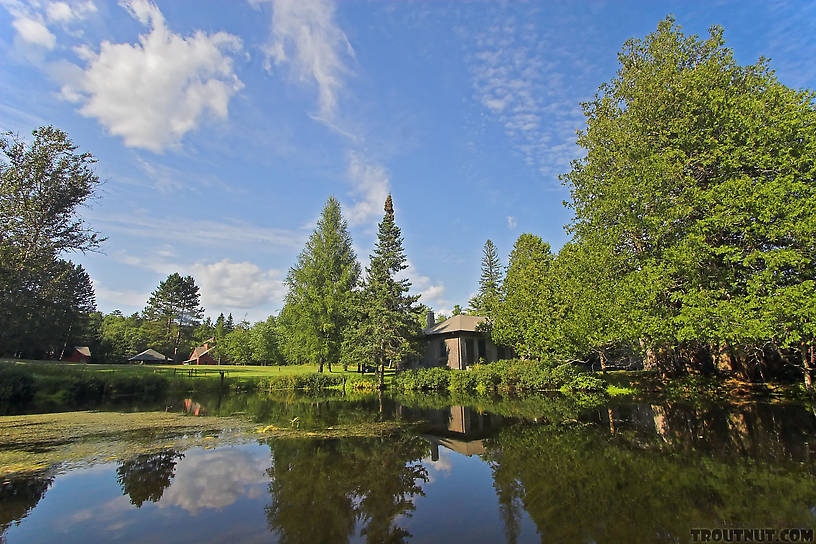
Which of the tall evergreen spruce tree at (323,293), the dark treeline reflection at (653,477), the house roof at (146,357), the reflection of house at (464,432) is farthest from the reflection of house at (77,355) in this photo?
the dark treeline reflection at (653,477)

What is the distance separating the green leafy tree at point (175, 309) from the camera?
7025 cm

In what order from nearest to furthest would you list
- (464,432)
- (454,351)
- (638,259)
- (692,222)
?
(464,432), (692,222), (638,259), (454,351)

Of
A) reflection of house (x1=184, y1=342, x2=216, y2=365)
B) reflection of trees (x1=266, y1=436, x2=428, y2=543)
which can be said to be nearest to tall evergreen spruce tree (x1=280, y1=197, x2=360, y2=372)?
reflection of trees (x1=266, y1=436, x2=428, y2=543)

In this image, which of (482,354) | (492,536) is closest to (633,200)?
(492,536)

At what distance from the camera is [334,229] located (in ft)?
113

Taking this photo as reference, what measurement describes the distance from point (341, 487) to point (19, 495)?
5.49 m

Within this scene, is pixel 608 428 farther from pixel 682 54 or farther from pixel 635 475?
pixel 682 54

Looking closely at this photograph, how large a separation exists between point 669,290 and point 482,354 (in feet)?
59.0

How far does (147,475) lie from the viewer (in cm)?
785

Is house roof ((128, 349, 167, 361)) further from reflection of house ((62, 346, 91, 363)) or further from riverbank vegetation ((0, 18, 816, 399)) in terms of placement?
riverbank vegetation ((0, 18, 816, 399))

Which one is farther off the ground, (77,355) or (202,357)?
(202,357)

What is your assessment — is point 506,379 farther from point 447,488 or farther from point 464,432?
point 447,488

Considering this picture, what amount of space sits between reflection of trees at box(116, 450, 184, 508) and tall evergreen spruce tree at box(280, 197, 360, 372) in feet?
68.2

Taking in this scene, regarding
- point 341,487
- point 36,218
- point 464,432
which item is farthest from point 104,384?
point 341,487
